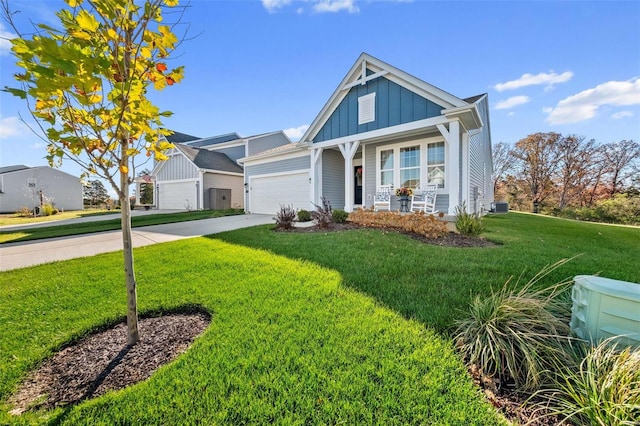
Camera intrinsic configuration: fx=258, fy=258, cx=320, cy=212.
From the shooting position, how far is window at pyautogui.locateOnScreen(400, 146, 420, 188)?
988 centimetres

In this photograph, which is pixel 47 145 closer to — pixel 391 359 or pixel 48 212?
pixel 391 359

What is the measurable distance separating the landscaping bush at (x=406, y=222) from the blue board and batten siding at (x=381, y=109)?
3.53 meters

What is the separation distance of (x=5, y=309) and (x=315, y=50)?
10.8 meters

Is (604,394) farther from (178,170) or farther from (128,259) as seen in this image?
(178,170)

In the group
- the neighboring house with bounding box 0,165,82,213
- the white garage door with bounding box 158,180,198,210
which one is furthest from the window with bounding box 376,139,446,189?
the neighboring house with bounding box 0,165,82,213

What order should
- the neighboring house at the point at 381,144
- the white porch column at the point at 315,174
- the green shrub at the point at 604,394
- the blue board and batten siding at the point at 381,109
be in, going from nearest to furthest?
the green shrub at the point at 604,394, the neighboring house at the point at 381,144, the blue board and batten siding at the point at 381,109, the white porch column at the point at 315,174

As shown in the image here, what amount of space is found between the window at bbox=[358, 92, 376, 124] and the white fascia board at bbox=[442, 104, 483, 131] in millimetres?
2687

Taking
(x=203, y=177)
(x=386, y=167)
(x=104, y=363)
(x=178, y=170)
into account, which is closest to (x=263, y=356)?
(x=104, y=363)

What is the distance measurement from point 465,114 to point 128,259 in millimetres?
8782

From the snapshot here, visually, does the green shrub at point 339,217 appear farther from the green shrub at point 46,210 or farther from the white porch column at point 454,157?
the green shrub at point 46,210

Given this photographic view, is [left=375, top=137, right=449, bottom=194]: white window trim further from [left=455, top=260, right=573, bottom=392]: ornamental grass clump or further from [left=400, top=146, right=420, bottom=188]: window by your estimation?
[left=455, top=260, right=573, bottom=392]: ornamental grass clump

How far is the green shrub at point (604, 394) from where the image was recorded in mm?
1459

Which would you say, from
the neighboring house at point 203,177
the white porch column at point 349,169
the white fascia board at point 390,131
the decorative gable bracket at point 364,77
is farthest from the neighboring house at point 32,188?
the decorative gable bracket at point 364,77

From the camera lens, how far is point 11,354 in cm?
228
